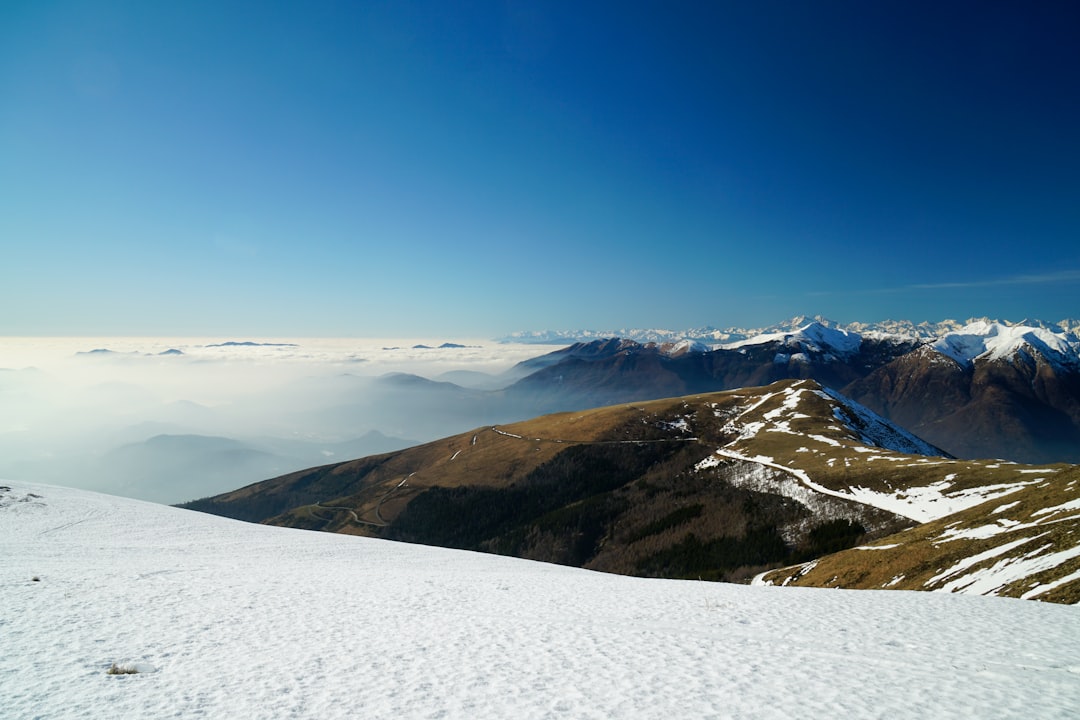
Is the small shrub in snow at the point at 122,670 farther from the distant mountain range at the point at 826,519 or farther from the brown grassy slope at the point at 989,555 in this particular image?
the distant mountain range at the point at 826,519

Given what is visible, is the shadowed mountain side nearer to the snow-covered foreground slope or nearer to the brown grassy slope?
the brown grassy slope

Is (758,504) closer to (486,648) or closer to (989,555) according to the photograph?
(989,555)

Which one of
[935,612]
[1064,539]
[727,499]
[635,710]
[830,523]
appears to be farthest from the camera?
[727,499]

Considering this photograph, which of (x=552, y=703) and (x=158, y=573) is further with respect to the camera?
(x=158, y=573)

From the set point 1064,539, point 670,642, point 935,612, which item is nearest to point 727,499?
point 1064,539

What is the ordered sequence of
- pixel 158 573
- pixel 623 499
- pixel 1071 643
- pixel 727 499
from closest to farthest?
1. pixel 1071 643
2. pixel 158 573
3. pixel 727 499
4. pixel 623 499

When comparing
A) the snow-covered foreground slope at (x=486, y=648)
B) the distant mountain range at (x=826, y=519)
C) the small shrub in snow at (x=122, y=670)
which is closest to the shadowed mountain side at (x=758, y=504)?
the distant mountain range at (x=826, y=519)

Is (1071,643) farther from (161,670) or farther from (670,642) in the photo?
(161,670)

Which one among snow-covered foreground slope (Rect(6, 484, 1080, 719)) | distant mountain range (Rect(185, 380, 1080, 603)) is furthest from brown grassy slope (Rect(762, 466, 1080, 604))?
snow-covered foreground slope (Rect(6, 484, 1080, 719))

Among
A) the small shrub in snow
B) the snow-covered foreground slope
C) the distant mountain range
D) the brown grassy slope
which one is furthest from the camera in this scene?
the distant mountain range
